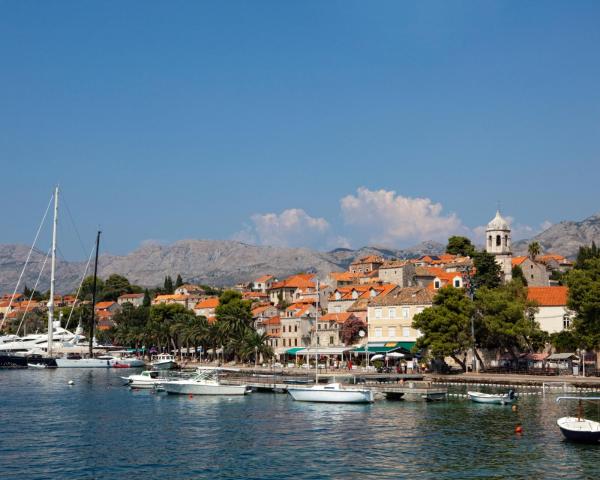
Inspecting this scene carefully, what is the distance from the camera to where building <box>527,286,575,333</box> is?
10069 cm

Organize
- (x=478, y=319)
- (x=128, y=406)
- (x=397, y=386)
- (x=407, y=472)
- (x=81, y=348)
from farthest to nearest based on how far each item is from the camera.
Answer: (x=81, y=348) → (x=478, y=319) → (x=397, y=386) → (x=128, y=406) → (x=407, y=472)

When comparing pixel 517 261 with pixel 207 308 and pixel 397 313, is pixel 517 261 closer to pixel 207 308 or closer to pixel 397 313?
pixel 397 313

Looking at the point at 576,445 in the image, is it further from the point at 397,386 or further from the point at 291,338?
the point at 291,338

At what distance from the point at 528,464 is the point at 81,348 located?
118 metres

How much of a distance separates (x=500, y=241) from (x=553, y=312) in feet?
146

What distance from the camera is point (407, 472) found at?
40.4 m

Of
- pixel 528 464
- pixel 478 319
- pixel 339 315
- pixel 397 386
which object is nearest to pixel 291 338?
pixel 339 315

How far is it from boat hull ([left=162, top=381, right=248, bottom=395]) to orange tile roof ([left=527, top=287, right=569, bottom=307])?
4403 centimetres

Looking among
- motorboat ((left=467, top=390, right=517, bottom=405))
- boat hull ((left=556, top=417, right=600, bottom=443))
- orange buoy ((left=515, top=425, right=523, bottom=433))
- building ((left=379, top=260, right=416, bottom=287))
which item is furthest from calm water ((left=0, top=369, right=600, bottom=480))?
building ((left=379, top=260, right=416, bottom=287))

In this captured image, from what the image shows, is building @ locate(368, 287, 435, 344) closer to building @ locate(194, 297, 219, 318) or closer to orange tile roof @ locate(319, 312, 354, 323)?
orange tile roof @ locate(319, 312, 354, 323)

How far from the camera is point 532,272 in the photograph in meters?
145

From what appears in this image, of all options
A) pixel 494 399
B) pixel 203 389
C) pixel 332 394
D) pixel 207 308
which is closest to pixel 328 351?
pixel 203 389

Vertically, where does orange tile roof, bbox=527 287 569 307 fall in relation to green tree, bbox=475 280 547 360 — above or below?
above

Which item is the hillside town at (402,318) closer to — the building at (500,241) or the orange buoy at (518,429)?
the building at (500,241)
